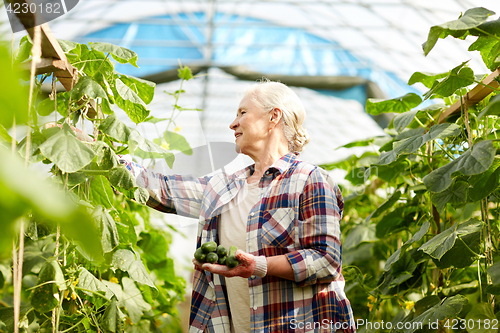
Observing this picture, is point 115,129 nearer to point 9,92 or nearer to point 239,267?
point 239,267

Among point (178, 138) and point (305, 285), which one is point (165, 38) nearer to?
point (178, 138)

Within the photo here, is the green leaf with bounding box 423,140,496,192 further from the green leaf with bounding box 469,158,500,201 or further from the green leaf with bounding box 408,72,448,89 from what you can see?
the green leaf with bounding box 408,72,448,89

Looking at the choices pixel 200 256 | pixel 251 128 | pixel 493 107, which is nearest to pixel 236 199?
pixel 251 128

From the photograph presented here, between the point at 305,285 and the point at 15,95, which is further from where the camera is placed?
the point at 305,285

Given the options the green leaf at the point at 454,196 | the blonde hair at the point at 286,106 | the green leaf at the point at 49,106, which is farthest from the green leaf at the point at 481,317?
the green leaf at the point at 49,106

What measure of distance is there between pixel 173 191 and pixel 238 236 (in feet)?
1.07

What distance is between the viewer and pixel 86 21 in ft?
24.1

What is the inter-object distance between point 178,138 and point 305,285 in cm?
99

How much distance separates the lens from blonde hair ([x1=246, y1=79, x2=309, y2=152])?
182 cm

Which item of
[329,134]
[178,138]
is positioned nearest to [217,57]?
[329,134]

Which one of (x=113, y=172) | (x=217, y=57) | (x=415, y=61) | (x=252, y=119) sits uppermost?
(x=217, y=57)

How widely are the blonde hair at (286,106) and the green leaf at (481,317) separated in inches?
34.2

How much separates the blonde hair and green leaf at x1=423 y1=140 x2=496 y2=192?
53 cm

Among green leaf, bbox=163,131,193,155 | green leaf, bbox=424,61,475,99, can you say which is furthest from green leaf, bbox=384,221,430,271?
green leaf, bbox=163,131,193,155
